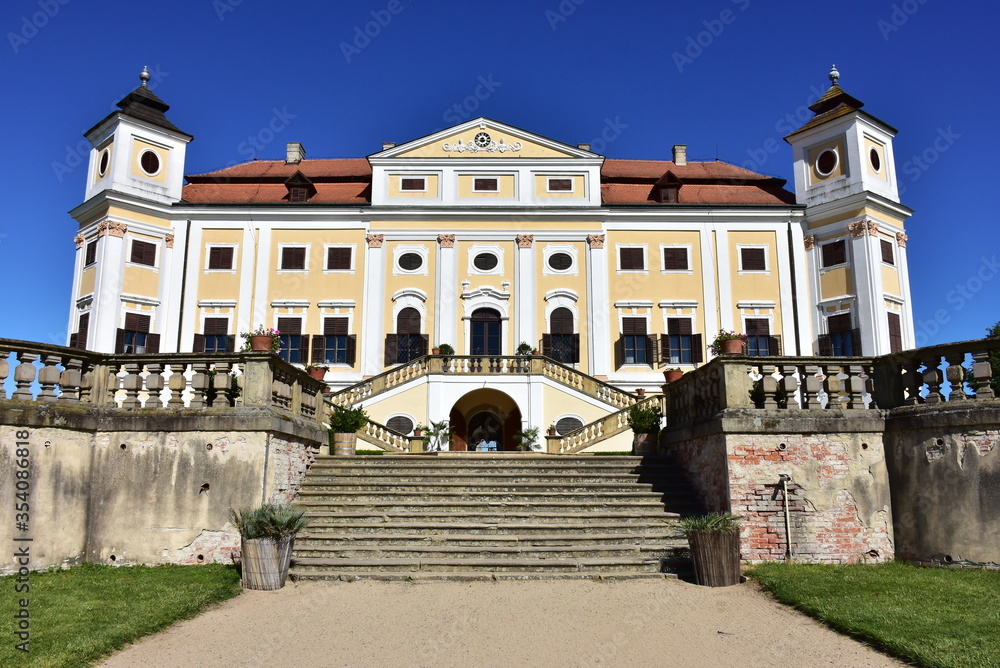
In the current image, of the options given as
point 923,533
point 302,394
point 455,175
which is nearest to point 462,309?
point 455,175

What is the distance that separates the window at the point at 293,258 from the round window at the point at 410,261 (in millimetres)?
4252

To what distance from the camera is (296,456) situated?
13.1 metres

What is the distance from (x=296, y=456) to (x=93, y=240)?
24283 mm

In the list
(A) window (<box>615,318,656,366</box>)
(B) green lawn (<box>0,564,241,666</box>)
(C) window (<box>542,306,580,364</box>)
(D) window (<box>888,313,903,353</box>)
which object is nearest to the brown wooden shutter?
(C) window (<box>542,306,580,364</box>)

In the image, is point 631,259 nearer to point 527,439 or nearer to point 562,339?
point 562,339

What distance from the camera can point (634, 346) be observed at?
32.9 meters

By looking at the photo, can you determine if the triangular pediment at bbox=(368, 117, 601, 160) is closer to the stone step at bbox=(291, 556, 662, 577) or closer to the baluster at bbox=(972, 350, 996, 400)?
the baluster at bbox=(972, 350, 996, 400)

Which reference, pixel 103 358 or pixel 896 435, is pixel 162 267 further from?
pixel 896 435

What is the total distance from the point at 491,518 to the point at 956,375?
23.2ft

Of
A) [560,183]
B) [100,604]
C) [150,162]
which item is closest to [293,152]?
[150,162]

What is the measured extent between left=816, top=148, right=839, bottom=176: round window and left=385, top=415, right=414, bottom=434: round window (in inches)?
833

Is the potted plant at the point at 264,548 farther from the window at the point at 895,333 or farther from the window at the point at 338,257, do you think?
the window at the point at 895,333

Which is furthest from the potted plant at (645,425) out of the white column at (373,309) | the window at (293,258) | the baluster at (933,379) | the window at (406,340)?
the window at (293,258)

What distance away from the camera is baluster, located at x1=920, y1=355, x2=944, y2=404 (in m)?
11.3
